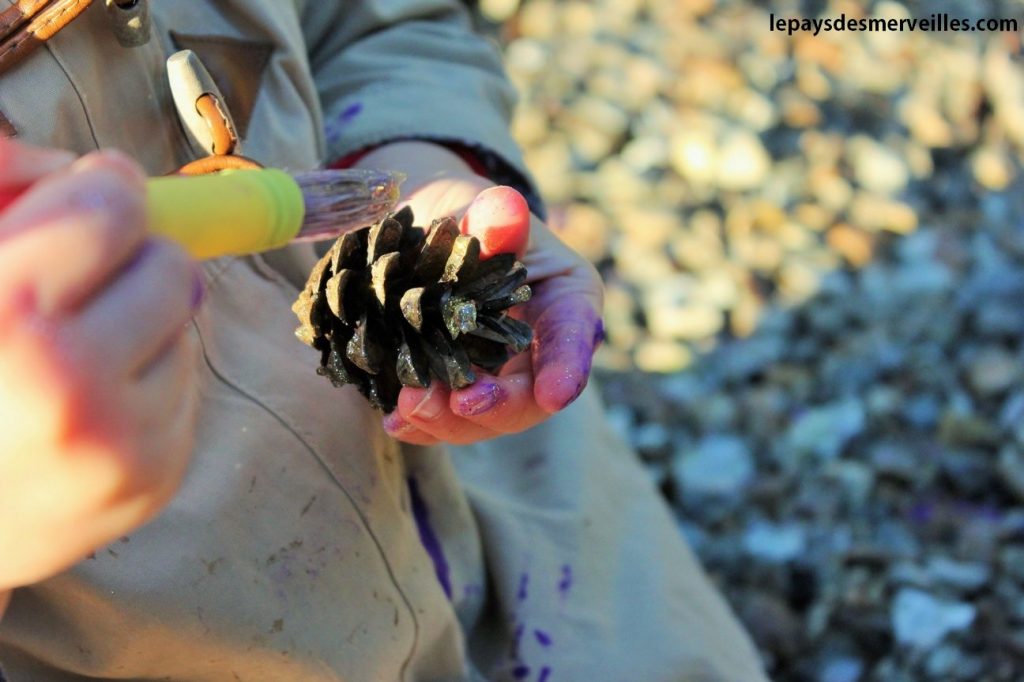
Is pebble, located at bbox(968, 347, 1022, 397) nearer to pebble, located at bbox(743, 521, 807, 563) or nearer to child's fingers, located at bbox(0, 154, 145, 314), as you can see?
pebble, located at bbox(743, 521, 807, 563)

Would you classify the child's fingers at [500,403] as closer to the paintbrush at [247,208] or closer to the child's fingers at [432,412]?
the child's fingers at [432,412]

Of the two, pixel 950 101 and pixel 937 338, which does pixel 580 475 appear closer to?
pixel 937 338

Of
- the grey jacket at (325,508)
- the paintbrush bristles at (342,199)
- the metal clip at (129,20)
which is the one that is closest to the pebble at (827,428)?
the grey jacket at (325,508)

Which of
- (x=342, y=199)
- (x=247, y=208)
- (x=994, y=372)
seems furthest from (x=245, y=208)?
(x=994, y=372)

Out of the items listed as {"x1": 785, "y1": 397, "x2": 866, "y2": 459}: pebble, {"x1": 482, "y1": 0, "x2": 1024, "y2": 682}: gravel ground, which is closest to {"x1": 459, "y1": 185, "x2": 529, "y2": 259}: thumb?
{"x1": 482, "y1": 0, "x2": 1024, "y2": 682}: gravel ground

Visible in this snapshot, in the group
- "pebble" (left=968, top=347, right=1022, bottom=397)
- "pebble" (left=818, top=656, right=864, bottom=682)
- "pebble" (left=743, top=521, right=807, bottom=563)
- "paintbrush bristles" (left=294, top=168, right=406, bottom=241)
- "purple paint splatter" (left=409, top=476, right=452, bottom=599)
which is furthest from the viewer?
"pebble" (left=968, top=347, right=1022, bottom=397)

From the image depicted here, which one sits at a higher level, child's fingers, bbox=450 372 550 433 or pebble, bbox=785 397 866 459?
child's fingers, bbox=450 372 550 433
